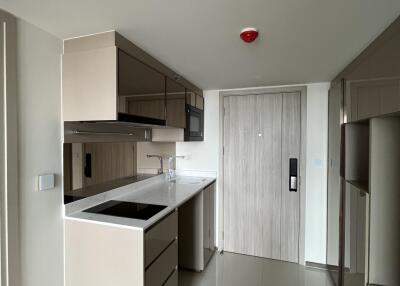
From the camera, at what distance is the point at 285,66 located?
2.13 meters

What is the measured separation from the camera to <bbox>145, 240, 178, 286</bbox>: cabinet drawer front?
1533mm

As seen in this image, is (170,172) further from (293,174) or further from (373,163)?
(373,163)

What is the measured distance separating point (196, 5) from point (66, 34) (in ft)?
3.16

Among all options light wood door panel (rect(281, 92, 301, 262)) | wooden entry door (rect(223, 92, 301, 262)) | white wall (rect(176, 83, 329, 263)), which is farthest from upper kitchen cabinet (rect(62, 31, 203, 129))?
white wall (rect(176, 83, 329, 263))

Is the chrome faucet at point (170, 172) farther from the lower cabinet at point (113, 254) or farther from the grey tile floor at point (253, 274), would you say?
the lower cabinet at point (113, 254)

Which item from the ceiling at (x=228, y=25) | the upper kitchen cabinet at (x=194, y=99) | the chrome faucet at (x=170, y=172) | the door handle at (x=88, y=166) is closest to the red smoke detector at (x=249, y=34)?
the ceiling at (x=228, y=25)

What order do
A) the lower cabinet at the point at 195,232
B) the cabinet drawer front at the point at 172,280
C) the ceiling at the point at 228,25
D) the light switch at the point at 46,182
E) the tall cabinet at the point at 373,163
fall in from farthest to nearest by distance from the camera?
the lower cabinet at the point at 195,232 < the cabinet drawer front at the point at 172,280 < the light switch at the point at 46,182 < the tall cabinet at the point at 373,163 < the ceiling at the point at 228,25

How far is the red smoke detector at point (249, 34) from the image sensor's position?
4.67 ft

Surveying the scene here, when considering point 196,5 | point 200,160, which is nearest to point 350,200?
point 200,160

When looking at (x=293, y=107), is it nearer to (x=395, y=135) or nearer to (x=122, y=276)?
(x=395, y=135)

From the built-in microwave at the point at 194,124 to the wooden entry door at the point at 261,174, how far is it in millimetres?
323

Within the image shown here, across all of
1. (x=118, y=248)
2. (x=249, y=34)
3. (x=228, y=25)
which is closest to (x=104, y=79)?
(x=228, y=25)

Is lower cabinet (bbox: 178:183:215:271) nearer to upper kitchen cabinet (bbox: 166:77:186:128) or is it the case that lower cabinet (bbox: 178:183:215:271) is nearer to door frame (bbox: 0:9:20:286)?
upper kitchen cabinet (bbox: 166:77:186:128)

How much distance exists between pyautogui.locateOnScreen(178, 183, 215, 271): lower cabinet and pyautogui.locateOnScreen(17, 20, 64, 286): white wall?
1.32 meters
